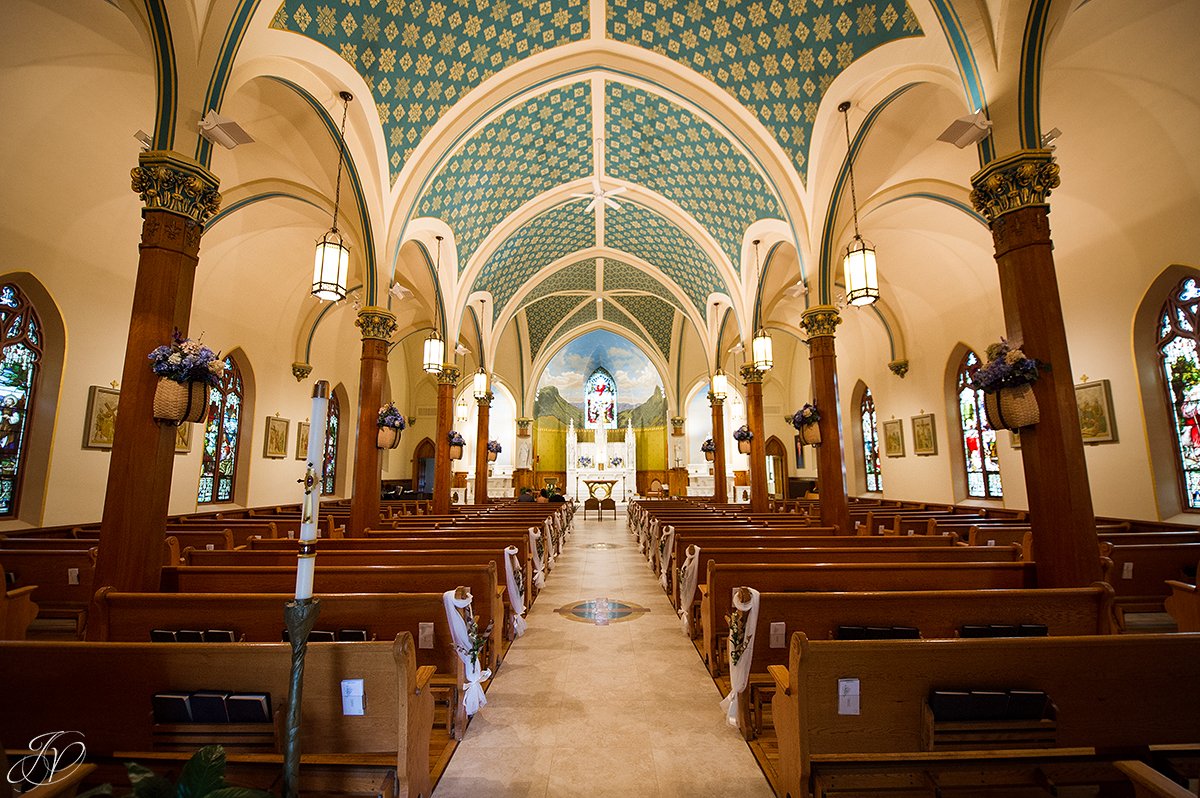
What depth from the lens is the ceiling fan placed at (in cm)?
1303

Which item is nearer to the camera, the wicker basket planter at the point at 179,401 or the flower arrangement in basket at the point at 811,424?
the wicker basket planter at the point at 179,401

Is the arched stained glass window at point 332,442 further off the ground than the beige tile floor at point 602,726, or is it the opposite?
the arched stained glass window at point 332,442

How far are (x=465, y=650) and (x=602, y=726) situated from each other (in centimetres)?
105

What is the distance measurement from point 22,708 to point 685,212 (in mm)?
12611

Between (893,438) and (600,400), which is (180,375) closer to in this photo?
(893,438)

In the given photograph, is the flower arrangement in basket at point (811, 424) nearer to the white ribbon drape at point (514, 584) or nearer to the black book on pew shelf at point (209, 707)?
the white ribbon drape at point (514, 584)

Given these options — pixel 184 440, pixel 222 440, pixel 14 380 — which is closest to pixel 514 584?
pixel 14 380

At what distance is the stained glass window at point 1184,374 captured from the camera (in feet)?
24.9

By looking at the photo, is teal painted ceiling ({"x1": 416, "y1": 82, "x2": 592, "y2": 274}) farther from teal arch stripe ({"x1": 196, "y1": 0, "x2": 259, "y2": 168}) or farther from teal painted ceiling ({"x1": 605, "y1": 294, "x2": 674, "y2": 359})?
teal painted ceiling ({"x1": 605, "y1": 294, "x2": 674, "y2": 359})

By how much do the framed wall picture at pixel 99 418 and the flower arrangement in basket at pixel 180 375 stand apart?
234 inches

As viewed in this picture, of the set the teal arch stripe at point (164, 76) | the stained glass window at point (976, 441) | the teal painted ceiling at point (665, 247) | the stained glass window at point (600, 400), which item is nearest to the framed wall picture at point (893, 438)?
the stained glass window at point (976, 441)

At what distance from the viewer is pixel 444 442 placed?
12.9 m

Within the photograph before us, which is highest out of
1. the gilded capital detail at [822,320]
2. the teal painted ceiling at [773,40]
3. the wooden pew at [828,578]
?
the teal painted ceiling at [773,40]

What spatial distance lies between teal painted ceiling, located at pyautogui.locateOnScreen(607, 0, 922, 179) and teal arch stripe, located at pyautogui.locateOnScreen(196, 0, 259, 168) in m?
5.09
